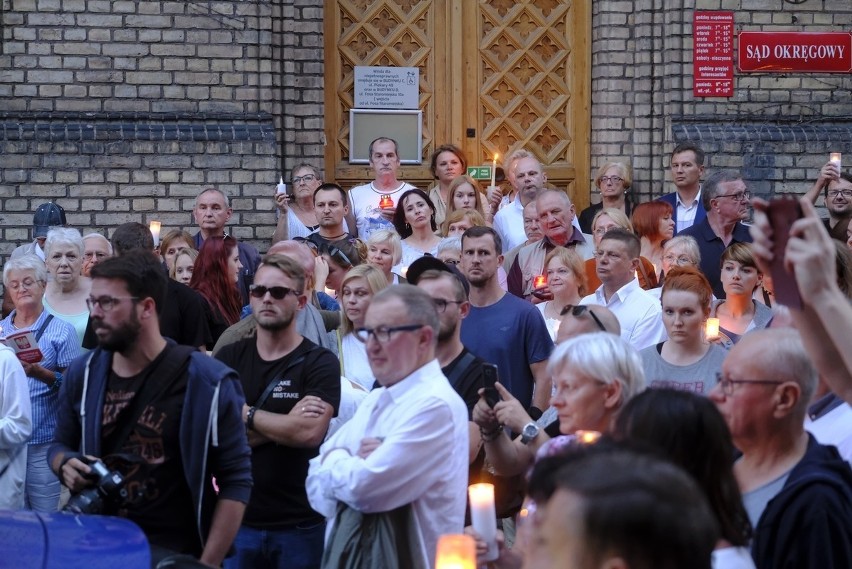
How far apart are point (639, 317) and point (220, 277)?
7.97 feet

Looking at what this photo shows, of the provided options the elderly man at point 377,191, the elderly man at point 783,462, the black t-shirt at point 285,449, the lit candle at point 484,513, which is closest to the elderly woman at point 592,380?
the lit candle at point 484,513

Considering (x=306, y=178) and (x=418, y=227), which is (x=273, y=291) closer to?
(x=418, y=227)

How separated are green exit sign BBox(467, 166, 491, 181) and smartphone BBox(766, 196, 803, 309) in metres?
7.02

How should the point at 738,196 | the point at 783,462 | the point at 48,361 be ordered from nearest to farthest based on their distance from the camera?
the point at 783,462 → the point at 48,361 → the point at 738,196

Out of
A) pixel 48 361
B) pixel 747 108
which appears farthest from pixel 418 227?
pixel 747 108

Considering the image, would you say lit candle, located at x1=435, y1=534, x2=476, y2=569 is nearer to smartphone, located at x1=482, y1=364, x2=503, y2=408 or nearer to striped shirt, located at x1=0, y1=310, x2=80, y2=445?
smartphone, located at x1=482, y1=364, x2=503, y2=408

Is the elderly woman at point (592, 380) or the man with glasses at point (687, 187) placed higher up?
the man with glasses at point (687, 187)

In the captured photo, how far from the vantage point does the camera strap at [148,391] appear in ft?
14.5

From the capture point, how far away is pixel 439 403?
169 inches

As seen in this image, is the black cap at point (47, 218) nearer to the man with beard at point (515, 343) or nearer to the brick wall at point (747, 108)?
the man with beard at point (515, 343)

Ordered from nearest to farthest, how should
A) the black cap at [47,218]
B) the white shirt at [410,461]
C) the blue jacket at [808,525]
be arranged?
the blue jacket at [808,525] < the white shirt at [410,461] < the black cap at [47,218]

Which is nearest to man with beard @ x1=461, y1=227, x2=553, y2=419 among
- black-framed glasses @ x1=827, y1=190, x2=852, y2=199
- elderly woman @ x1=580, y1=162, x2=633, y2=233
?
elderly woman @ x1=580, y1=162, x2=633, y2=233

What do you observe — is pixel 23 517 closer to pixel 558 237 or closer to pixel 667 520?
pixel 667 520

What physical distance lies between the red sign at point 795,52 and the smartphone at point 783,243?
8.31 meters
